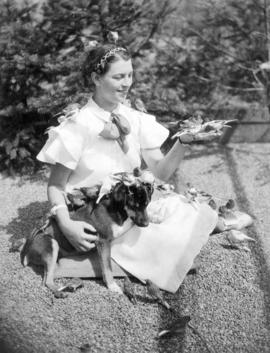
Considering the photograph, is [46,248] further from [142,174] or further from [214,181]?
[214,181]

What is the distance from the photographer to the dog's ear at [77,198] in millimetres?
3133

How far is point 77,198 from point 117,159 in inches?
13.8

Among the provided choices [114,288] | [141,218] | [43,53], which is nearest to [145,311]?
[114,288]

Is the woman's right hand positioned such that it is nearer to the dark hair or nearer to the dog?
the dog

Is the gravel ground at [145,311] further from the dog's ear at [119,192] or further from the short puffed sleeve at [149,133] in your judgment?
the short puffed sleeve at [149,133]

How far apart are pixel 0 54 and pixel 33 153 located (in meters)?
0.95

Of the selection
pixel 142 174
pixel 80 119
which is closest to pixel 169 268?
pixel 142 174

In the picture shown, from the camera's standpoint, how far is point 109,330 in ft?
9.48

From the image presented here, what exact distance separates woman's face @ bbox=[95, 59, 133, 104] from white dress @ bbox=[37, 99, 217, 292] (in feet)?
0.47

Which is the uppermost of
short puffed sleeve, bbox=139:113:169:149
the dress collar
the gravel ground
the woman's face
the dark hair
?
the dark hair

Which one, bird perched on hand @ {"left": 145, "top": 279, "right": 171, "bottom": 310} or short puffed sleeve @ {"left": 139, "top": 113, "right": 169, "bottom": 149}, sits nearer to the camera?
bird perched on hand @ {"left": 145, "top": 279, "right": 171, "bottom": 310}

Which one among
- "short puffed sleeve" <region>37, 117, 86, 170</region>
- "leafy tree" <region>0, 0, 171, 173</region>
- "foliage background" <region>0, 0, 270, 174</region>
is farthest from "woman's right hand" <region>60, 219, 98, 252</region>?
"leafy tree" <region>0, 0, 171, 173</region>

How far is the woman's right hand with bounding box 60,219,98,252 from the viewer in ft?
9.92

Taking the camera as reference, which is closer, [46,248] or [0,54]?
[46,248]
